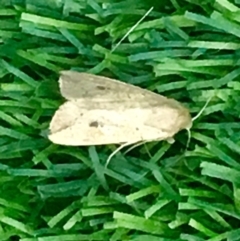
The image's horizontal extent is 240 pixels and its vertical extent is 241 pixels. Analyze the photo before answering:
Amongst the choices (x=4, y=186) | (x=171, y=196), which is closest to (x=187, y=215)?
(x=171, y=196)
